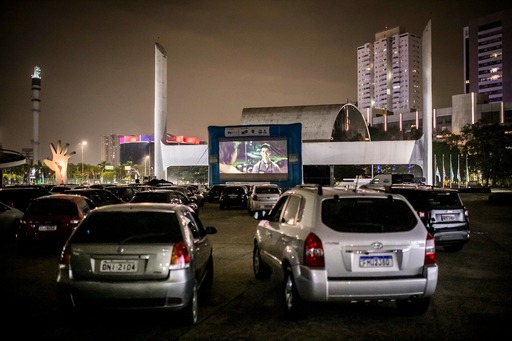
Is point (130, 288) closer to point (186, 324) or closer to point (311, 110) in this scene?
point (186, 324)

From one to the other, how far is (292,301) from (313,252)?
792mm

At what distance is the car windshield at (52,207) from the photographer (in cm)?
1295

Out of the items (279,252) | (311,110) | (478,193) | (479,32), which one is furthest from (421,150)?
(479,32)

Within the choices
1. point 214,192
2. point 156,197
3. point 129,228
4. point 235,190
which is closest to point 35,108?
point 214,192

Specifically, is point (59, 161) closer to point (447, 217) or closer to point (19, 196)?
point (19, 196)

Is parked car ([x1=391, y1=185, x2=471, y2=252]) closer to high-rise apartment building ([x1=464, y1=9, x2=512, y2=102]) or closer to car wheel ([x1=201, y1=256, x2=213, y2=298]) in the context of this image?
car wheel ([x1=201, y1=256, x2=213, y2=298])

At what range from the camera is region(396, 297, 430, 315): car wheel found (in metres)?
6.64

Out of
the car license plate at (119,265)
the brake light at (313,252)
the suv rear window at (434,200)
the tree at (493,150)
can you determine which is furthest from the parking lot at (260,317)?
the tree at (493,150)

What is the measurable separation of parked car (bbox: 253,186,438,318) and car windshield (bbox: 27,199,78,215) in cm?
802

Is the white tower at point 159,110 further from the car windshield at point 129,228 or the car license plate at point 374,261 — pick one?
the car license plate at point 374,261

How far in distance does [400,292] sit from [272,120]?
79735 mm

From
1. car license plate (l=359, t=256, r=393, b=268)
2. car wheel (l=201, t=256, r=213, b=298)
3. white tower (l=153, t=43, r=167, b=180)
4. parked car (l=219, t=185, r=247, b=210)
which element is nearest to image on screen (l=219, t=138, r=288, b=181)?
white tower (l=153, t=43, r=167, b=180)

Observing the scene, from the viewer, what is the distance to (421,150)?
2362 inches

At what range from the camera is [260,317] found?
22.1 ft
